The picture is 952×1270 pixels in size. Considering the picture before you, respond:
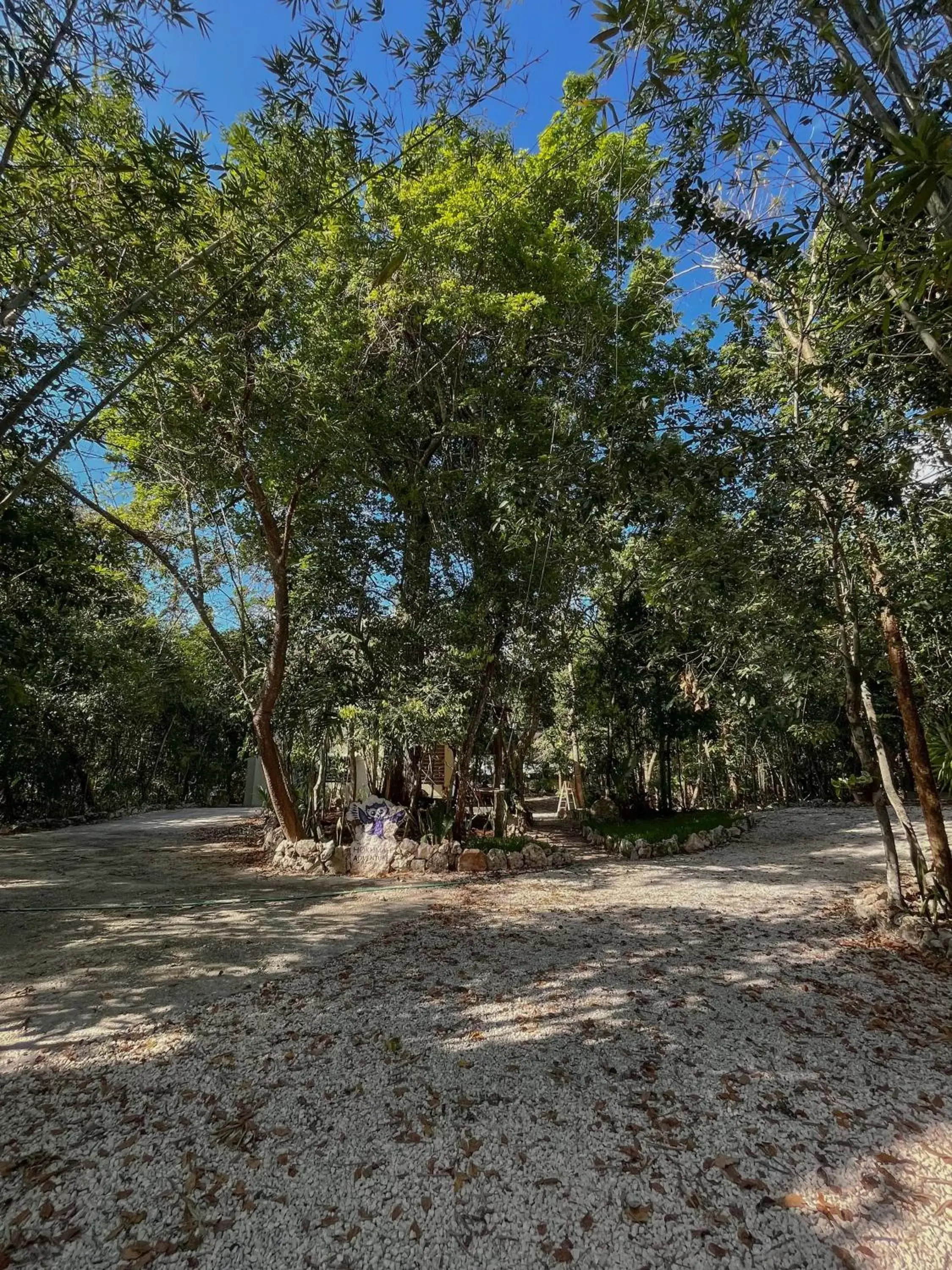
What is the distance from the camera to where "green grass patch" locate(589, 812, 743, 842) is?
26.6 ft

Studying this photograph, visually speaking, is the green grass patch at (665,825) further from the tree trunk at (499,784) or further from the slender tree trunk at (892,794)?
the slender tree trunk at (892,794)

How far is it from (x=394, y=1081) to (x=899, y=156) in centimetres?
361

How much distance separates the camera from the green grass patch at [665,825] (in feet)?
26.6

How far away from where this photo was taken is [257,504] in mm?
6090

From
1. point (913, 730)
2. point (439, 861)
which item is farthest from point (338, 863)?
point (913, 730)

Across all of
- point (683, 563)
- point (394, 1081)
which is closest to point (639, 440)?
point (683, 563)

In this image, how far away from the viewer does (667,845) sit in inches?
307

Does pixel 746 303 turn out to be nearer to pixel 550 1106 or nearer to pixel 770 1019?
pixel 770 1019

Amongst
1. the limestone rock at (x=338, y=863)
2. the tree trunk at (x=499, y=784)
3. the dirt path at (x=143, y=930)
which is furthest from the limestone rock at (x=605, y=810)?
the dirt path at (x=143, y=930)

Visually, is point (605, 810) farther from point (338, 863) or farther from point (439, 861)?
point (338, 863)

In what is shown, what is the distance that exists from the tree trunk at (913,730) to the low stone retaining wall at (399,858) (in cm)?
398

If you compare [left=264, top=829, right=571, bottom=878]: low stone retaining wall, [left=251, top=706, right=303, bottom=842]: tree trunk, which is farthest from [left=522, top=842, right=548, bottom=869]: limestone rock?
[left=251, top=706, right=303, bottom=842]: tree trunk

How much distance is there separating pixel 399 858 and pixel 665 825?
4.59 m

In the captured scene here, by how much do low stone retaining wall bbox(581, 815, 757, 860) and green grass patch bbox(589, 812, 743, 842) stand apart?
0.07m
